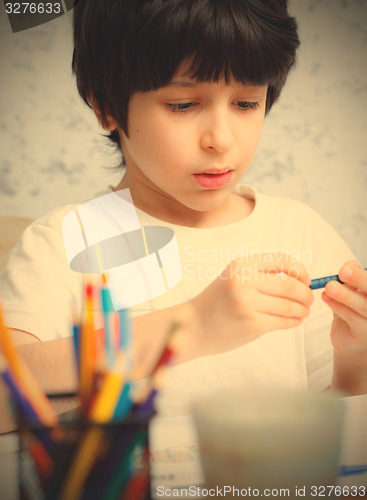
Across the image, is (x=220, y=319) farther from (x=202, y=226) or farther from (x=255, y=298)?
(x=202, y=226)

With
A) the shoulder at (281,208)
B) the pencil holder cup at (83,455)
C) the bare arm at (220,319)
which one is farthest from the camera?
the shoulder at (281,208)

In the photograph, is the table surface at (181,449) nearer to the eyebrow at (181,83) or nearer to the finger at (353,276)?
the finger at (353,276)

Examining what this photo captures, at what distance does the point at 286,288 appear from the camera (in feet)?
0.78

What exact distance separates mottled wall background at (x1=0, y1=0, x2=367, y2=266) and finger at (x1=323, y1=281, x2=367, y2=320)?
0.40 ft

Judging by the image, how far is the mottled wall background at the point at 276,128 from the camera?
0.33 metres

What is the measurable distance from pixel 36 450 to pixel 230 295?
0.12 m

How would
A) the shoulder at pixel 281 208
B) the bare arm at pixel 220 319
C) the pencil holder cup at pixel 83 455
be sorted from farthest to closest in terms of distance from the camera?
1. the shoulder at pixel 281 208
2. the bare arm at pixel 220 319
3. the pencil holder cup at pixel 83 455

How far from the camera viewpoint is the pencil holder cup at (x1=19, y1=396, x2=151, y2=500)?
137 millimetres

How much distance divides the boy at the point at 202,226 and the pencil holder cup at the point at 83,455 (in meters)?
0.10

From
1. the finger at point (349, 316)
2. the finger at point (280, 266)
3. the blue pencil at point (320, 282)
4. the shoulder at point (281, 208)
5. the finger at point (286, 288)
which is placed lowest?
the finger at point (349, 316)

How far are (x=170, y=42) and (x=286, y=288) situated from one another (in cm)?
16

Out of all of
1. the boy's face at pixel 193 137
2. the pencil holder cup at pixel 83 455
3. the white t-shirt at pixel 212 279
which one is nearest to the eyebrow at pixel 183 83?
the boy's face at pixel 193 137

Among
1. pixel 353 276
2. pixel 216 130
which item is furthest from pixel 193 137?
pixel 353 276

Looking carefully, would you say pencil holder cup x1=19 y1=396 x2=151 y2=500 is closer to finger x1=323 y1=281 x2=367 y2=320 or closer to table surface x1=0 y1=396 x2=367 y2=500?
table surface x1=0 y1=396 x2=367 y2=500
